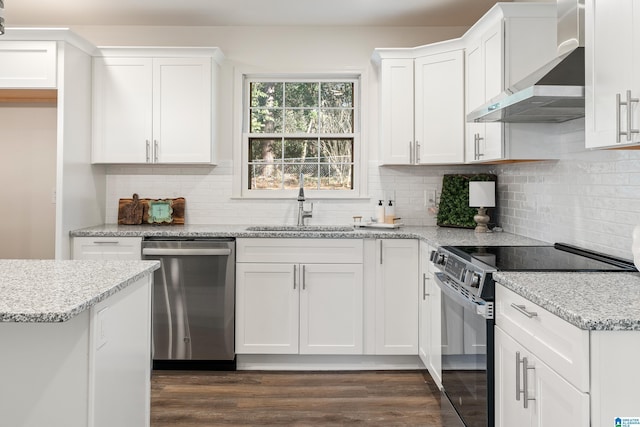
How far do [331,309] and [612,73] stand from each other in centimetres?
234

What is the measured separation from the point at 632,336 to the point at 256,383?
2.53 m

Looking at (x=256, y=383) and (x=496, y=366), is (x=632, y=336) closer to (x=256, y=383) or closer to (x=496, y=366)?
(x=496, y=366)

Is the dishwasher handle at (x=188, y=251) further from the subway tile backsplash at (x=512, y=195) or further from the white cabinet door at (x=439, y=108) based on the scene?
the white cabinet door at (x=439, y=108)

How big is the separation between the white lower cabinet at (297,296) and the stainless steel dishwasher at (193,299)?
3.3 inches

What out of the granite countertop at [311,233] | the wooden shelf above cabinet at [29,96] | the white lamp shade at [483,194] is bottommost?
the granite countertop at [311,233]

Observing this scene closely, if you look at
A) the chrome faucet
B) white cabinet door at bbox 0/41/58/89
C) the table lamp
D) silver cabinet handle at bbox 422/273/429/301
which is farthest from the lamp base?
white cabinet door at bbox 0/41/58/89

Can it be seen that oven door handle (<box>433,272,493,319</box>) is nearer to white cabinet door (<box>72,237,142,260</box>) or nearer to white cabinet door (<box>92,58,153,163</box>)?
white cabinet door (<box>72,237,142,260</box>)

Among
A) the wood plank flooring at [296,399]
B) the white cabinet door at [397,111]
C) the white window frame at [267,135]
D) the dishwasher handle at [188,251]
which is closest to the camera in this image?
the wood plank flooring at [296,399]

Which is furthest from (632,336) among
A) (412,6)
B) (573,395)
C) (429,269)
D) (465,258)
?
(412,6)

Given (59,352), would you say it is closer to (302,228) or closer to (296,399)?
(296,399)

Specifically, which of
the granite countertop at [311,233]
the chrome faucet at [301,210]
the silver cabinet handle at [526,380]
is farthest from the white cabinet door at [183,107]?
the silver cabinet handle at [526,380]

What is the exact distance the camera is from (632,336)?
137 cm

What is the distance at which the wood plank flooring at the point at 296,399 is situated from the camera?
2859 mm

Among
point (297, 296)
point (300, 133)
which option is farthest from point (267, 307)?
point (300, 133)
